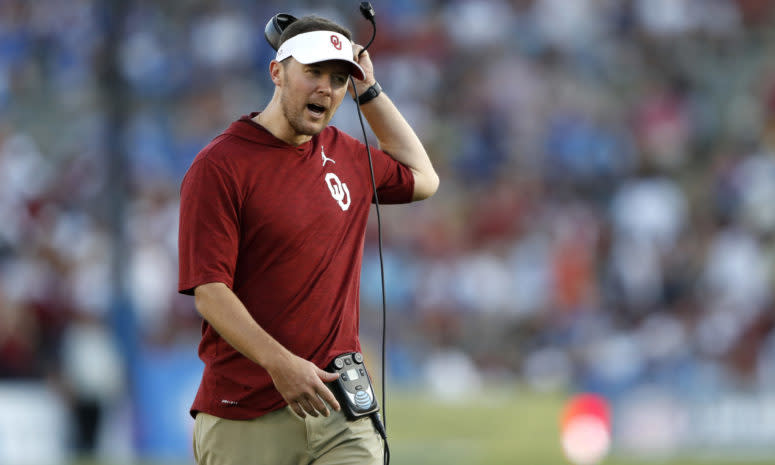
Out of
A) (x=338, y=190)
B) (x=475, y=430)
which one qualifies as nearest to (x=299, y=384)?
(x=338, y=190)

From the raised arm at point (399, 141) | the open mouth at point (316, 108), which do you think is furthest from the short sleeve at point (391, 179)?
the open mouth at point (316, 108)

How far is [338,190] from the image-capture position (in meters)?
4.39

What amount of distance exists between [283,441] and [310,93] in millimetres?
1144

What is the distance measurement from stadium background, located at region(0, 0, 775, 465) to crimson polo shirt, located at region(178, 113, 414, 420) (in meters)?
6.87

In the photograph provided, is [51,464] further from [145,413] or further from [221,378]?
[221,378]

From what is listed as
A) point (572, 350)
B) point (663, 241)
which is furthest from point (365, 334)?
point (663, 241)

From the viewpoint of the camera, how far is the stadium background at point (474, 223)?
1206 cm

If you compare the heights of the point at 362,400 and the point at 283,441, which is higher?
the point at 362,400

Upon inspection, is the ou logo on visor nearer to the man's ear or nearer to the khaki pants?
the man's ear

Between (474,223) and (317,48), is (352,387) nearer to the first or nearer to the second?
(317,48)

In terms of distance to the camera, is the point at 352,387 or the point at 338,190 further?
the point at 338,190

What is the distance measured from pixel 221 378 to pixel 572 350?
10.3 meters

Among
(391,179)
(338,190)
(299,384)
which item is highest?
(391,179)

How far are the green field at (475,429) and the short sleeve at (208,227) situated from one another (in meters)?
7.11
